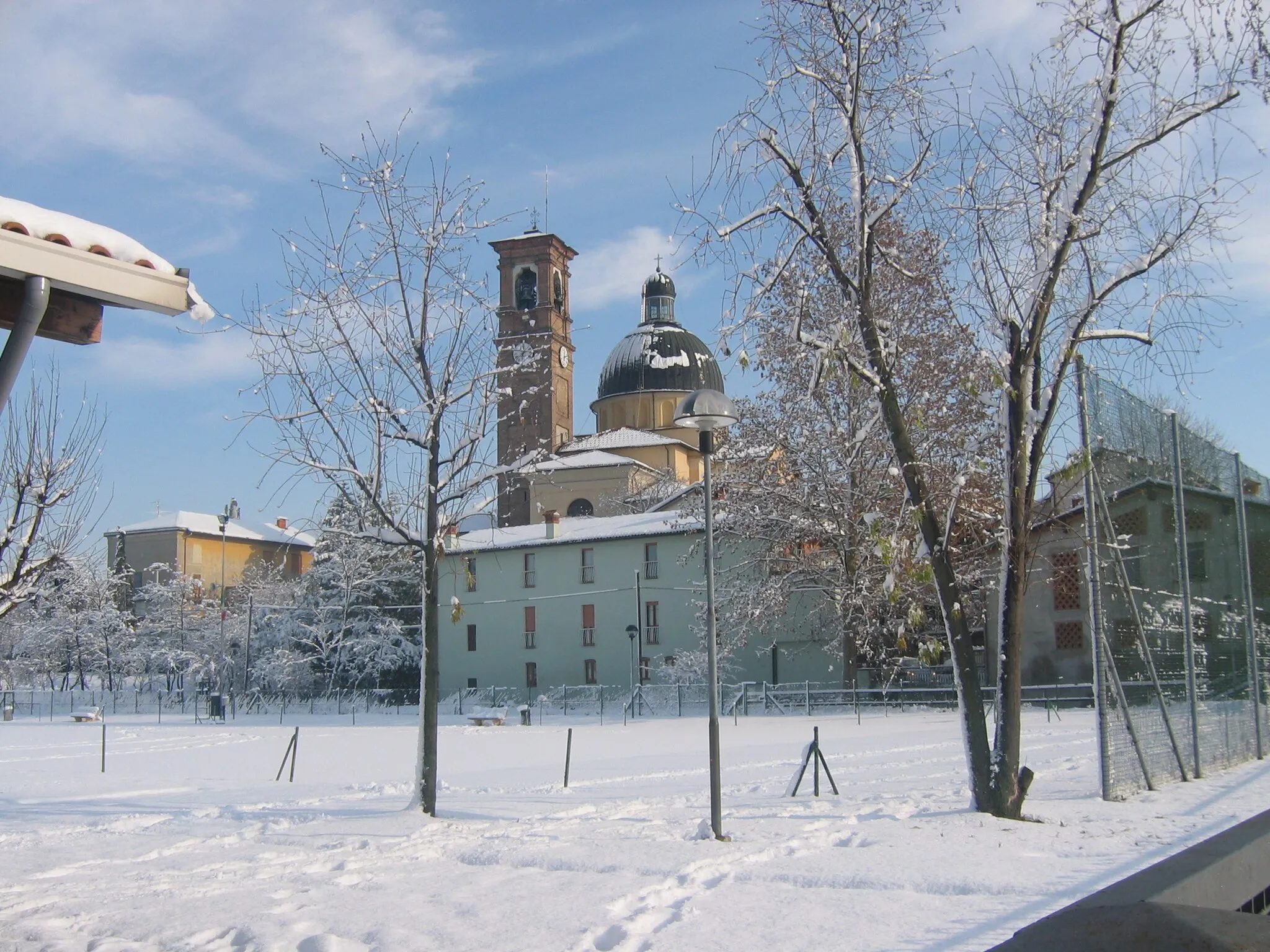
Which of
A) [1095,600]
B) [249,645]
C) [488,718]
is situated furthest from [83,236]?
[249,645]

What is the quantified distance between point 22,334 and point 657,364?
76.6m

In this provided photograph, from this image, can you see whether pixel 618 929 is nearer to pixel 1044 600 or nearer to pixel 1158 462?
pixel 1158 462

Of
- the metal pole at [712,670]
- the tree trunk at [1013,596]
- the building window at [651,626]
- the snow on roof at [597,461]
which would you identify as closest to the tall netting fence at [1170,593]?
the tree trunk at [1013,596]

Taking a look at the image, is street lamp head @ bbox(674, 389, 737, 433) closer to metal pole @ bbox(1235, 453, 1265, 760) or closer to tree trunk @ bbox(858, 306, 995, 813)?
tree trunk @ bbox(858, 306, 995, 813)

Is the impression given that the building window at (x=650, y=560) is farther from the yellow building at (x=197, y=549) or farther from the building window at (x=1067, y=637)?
the yellow building at (x=197, y=549)

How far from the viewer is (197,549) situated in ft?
326

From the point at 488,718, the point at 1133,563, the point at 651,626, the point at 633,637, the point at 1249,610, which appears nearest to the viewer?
the point at 1133,563

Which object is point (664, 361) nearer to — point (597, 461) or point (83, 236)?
point (597, 461)

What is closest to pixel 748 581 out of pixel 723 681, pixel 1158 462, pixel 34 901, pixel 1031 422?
pixel 723 681

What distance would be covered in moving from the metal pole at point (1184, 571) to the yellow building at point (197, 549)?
8566 centimetres

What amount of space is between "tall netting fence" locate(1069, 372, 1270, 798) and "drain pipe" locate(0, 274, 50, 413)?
8.25 m

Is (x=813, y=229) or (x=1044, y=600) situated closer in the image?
(x=813, y=229)

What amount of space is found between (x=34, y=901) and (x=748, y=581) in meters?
31.1

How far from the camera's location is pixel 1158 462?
528 inches
